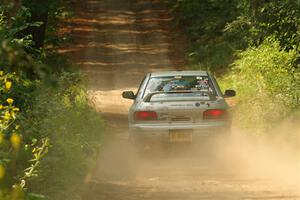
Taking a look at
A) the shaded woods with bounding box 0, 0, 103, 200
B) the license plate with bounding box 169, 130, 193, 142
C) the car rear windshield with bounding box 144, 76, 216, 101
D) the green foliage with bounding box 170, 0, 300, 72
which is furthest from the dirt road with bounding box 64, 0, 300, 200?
the green foliage with bounding box 170, 0, 300, 72

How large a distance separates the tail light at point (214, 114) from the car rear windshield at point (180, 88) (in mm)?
387

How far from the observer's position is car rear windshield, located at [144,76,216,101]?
42.8 feet

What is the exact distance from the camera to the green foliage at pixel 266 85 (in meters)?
15.3

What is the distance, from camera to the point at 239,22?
22828 millimetres

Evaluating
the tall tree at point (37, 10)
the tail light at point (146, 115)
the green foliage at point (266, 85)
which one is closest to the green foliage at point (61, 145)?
the tail light at point (146, 115)

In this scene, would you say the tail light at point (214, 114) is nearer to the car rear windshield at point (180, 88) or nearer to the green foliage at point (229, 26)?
the car rear windshield at point (180, 88)

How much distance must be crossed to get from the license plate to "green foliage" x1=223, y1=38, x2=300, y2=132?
2764 millimetres

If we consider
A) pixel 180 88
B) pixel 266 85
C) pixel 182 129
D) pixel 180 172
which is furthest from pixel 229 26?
pixel 180 172

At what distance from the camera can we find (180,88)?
44.3 feet

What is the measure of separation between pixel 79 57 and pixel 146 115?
19.3m

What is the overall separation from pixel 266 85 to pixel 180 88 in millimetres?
4786

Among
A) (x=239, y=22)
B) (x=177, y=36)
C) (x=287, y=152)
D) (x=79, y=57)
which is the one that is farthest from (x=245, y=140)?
(x=177, y=36)

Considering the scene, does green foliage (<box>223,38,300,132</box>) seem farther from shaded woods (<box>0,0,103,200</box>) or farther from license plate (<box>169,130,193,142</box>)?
shaded woods (<box>0,0,103,200</box>)

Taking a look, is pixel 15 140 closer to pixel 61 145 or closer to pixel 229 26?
pixel 61 145
